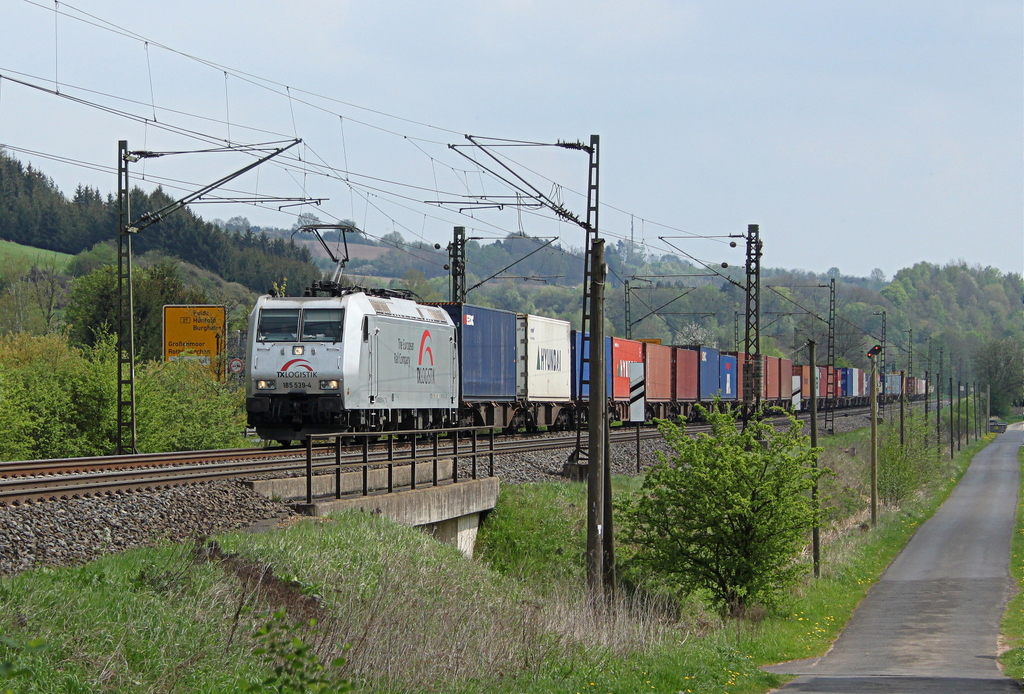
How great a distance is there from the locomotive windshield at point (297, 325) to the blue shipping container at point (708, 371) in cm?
3369

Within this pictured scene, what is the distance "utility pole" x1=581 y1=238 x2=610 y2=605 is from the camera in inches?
691

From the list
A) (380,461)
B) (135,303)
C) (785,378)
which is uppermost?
(135,303)

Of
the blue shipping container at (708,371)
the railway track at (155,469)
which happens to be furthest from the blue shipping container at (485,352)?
the blue shipping container at (708,371)

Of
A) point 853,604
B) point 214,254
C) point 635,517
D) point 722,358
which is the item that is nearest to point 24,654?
point 635,517

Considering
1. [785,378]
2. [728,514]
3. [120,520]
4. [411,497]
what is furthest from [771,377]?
[120,520]

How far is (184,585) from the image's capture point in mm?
10453

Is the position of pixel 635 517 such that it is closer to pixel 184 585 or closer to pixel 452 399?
pixel 452 399

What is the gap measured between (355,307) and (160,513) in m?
11.0

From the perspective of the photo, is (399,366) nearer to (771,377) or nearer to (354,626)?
(354,626)

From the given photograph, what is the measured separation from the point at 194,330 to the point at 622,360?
16213 mm

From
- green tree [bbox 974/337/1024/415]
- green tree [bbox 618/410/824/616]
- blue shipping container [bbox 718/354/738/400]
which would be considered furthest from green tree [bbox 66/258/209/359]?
green tree [bbox 974/337/1024/415]

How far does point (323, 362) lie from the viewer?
24.1 meters

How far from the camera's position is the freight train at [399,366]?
2417 centimetres

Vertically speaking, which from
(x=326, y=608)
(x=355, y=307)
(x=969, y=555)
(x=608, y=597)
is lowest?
(x=969, y=555)
